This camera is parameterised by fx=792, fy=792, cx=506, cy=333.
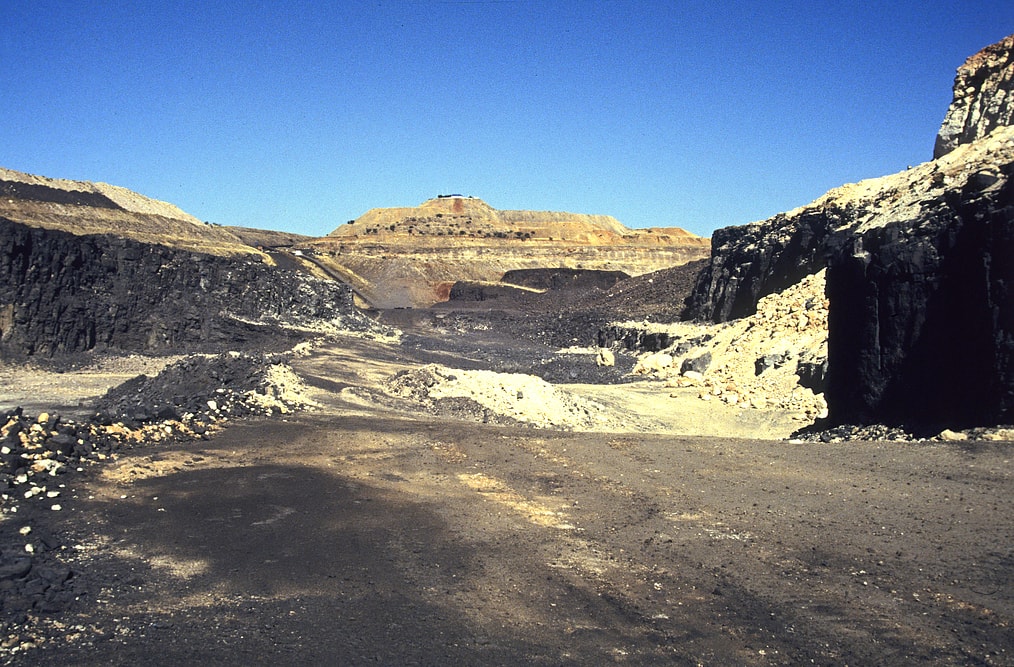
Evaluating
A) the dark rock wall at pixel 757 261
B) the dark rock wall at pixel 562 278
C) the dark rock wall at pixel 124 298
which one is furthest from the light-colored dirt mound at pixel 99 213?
the dark rock wall at pixel 757 261

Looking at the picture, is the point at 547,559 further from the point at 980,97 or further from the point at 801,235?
the point at 801,235

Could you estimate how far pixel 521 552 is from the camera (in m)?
6.83

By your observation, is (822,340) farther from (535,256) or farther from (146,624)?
(535,256)

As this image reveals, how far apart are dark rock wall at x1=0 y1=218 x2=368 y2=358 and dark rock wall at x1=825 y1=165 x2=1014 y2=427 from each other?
19.7 m

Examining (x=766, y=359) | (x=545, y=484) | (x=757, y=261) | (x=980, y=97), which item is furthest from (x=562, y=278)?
(x=545, y=484)

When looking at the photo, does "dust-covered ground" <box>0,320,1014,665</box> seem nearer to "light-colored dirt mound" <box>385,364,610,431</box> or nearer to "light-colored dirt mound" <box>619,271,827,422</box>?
"light-colored dirt mound" <box>385,364,610,431</box>

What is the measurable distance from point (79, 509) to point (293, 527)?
214 centimetres

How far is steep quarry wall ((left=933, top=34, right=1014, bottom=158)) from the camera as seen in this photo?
23.2 metres

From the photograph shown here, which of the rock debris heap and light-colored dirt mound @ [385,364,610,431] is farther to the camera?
light-colored dirt mound @ [385,364,610,431]

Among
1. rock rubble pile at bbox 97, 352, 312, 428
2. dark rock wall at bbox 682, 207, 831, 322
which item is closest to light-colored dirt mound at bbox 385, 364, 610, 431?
rock rubble pile at bbox 97, 352, 312, 428

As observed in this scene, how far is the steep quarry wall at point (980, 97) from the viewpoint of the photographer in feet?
76.0

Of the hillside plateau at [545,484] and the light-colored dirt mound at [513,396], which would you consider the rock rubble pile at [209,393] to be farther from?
the light-colored dirt mound at [513,396]

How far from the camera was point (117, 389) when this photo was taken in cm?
1636

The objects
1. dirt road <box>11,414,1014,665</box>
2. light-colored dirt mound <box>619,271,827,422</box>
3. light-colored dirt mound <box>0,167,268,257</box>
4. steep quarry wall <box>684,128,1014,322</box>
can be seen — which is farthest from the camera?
light-colored dirt mound <box>0,167,268,257</box>
